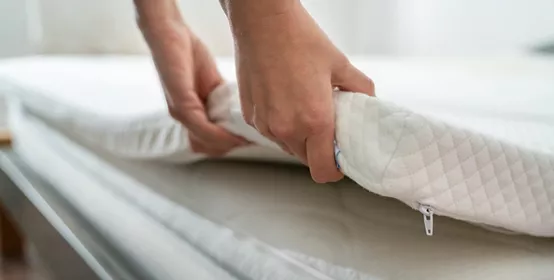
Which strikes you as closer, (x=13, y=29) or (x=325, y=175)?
(x=325, y=175)

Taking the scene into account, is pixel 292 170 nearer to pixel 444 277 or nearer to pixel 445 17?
pixel 444 277

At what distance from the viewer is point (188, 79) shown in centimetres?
75

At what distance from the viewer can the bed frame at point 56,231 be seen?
2.77 ft

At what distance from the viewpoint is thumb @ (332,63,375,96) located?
529mm

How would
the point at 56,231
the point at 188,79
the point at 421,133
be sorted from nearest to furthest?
the point at 421,133 < the point at 188,79 < the point at 56,231

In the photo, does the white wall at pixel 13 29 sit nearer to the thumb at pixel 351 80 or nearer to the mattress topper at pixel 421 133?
the mattress topper at pixel 421 133

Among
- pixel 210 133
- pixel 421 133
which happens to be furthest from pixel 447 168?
pixel 210 133

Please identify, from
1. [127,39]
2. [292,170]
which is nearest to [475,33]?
[127,39]

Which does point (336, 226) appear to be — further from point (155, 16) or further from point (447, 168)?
point (155, 16)

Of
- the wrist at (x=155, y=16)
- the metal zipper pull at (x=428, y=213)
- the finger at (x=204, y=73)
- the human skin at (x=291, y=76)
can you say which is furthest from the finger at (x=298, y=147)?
the wrist at (x=155, y=16)

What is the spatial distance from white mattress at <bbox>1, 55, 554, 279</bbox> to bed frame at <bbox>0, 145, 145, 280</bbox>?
0.08 meters

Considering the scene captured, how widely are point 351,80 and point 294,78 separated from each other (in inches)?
2.6

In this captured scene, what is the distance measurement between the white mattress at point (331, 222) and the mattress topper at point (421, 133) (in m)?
0.03

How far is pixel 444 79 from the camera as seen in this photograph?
1.21m
